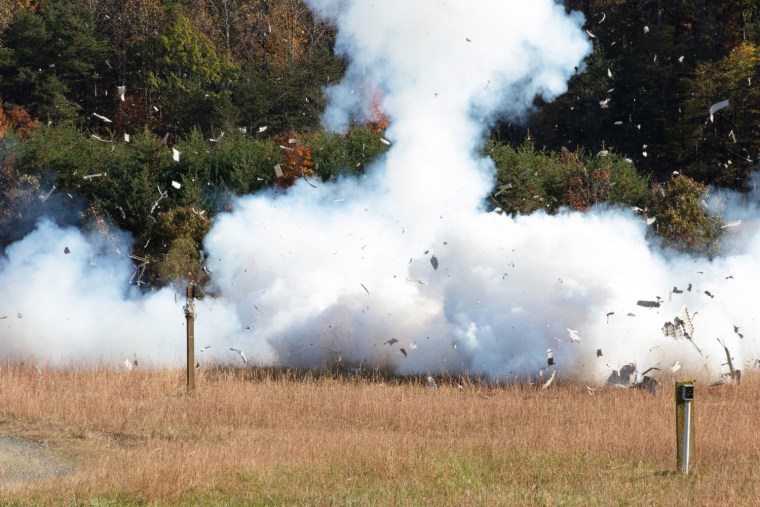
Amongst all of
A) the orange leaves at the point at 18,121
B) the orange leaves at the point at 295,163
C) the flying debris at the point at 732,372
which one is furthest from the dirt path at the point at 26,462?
the orange leaves at the point at 18,121

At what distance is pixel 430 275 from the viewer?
33.2 meters

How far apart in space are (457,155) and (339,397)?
11.1 meters

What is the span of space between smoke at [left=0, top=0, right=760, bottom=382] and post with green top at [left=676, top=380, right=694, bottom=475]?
10540 millimetres

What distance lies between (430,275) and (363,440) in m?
12.4

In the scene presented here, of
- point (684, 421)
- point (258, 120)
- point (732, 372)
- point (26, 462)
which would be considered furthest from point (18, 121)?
point (684, 421)

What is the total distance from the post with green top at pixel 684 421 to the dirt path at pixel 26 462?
9.14 meters

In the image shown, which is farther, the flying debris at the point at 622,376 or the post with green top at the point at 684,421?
the flying debris at the point at 622,376

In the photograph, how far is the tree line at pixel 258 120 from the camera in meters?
50.8

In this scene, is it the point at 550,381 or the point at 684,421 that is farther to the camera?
the point at 550,381

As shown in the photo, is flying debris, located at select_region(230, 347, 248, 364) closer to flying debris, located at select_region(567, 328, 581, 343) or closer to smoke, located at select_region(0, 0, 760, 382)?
smoke, located at select_region(0, 0, 760, 382)

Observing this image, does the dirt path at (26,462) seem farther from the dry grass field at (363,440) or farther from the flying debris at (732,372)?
the flying debris at (732,372)

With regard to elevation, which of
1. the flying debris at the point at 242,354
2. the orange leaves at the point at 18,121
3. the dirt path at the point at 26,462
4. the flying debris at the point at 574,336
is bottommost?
the dirt path at the point at 26,462

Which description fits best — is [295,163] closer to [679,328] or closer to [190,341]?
[679,328]

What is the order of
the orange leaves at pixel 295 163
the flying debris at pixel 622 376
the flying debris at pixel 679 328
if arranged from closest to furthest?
the flying debris at pixel 622 376, the flying debris at pixel 679 328, the orange leaves at pixel 295 163
